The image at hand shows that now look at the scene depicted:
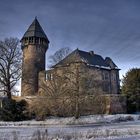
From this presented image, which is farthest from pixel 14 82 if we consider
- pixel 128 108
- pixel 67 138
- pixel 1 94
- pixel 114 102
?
pixel 67 138

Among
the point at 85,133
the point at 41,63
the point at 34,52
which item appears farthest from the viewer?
the point at 41,63

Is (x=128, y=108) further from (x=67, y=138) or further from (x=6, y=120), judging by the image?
(x=67, y=138)

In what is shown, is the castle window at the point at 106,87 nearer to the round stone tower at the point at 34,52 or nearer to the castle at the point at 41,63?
the castle at the point at 41,63

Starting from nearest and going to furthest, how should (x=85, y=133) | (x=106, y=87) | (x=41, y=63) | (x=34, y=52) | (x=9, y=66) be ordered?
(x=85, y=133) < (x=9, y=66) < (x=34, y=52) < (x=41, y=63) < (x=106, y=87)

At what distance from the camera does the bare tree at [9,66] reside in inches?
1735

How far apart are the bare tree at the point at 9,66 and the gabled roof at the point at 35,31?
1649 cm

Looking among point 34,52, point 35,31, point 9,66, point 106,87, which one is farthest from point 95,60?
point 9,66

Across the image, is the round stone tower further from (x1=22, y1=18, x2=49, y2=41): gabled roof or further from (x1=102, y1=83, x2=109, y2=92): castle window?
(x1=102, y1=83, x2=109, y2=92): castle window

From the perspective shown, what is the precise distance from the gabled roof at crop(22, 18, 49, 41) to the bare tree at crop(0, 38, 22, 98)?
16491 mm

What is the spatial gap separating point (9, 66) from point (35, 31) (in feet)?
65.6

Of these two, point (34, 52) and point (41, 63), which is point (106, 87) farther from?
point (34, 52)

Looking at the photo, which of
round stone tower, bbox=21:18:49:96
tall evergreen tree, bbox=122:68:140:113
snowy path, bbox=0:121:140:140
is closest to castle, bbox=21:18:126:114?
round stone tower, bbox=21:18:49:96

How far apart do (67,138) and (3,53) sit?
32418mm

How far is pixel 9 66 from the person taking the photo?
4453 centimetres
